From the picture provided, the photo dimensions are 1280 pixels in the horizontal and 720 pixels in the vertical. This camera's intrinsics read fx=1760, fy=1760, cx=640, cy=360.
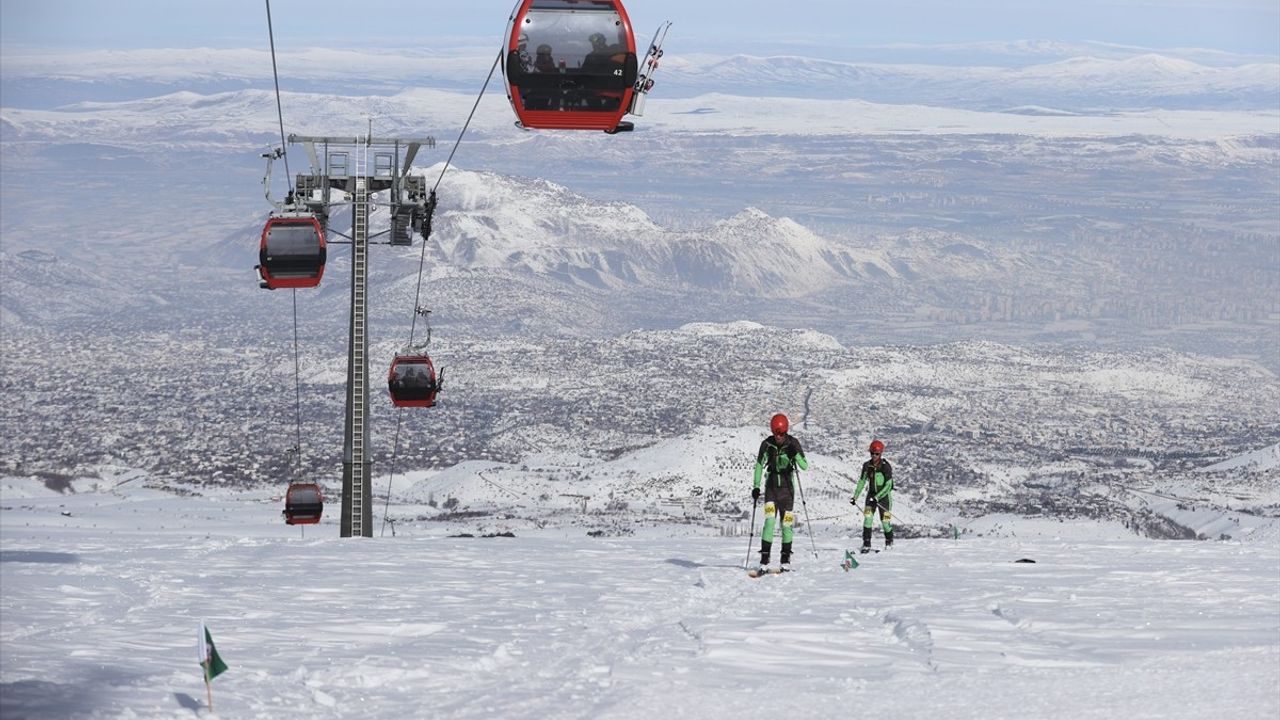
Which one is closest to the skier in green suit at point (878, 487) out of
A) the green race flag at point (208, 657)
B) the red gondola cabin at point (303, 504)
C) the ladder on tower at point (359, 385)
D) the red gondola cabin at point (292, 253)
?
the red gondola cabin at point (292, 253)

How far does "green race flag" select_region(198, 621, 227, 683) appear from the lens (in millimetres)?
10672

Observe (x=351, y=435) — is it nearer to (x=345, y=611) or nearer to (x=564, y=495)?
(x=345, y=611)

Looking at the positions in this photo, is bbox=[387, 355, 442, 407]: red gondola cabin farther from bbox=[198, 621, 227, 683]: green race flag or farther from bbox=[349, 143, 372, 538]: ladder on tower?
bbox=[198, 621, 227, 683]: green race flag

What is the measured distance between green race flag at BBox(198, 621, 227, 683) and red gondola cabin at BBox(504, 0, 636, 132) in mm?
8180

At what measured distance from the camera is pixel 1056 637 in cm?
1455

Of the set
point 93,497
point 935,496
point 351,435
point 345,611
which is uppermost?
point 345,611

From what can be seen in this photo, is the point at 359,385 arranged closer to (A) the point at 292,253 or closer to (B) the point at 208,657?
(A) the point at 292,253

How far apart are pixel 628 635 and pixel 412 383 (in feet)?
89.9

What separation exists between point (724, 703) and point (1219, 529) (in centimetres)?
8701

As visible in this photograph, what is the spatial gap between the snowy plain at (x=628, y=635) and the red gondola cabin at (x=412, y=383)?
19.0m

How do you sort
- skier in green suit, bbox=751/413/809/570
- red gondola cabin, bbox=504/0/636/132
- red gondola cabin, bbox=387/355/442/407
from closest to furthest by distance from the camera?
red gondola cabin, bbox=504/0/636/132
skier in green suit, bbox=751/413/809/570
red gondola cabin, bbox=387/355/442/407

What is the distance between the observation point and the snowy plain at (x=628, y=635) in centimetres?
1178

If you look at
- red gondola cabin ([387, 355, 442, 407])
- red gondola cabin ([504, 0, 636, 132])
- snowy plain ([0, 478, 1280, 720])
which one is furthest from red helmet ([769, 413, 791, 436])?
red gondola cabin ([387, 355, 442, 407])

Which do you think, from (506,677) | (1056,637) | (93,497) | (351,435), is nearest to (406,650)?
(506,677)
